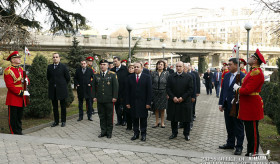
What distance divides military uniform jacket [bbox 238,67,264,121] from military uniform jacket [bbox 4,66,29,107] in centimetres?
516

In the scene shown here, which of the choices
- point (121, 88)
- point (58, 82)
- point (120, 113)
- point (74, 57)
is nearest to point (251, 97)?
point (121, 88)

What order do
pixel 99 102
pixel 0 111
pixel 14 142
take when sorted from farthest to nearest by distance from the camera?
pixel 0 111
pixel 99 102
pixel 14 142

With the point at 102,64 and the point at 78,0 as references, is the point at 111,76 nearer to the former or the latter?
the point at 102,64

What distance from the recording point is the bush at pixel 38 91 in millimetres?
8570

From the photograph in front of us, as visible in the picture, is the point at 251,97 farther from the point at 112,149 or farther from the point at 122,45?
the point at 122,45

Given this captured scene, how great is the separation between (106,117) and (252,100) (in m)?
3.47

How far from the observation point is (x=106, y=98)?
6.67 m

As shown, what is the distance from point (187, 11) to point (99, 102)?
6870 inches

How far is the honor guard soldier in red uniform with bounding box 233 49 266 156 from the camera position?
483 cm

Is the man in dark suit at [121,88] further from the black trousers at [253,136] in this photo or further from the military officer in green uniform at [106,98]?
the black trousers at [253,136]

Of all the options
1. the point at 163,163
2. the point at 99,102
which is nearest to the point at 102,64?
the point at 99,102

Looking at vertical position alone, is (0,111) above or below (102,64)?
below

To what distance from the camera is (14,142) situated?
553 centimetres

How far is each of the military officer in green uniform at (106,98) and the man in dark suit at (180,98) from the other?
1.42 meters
